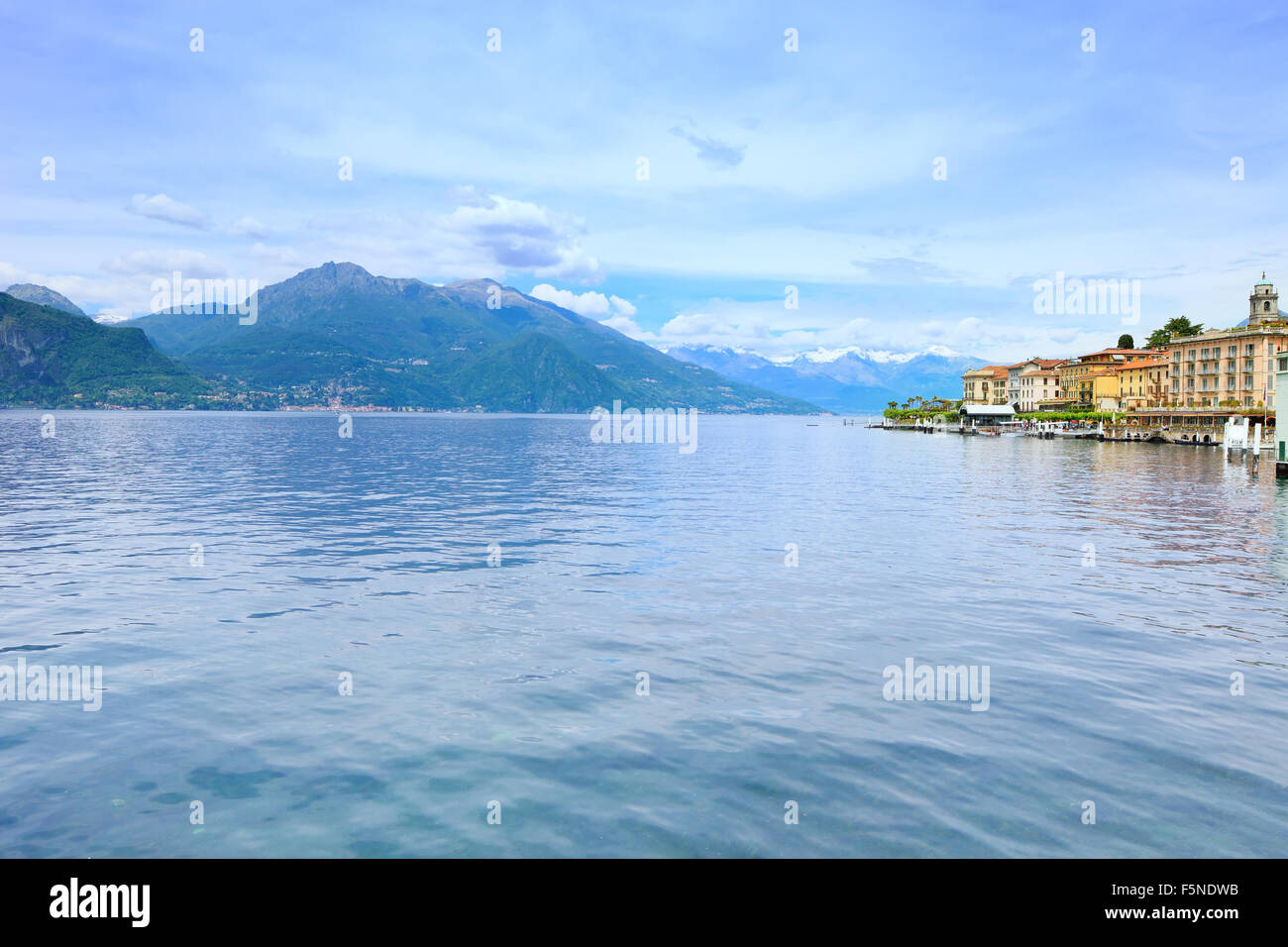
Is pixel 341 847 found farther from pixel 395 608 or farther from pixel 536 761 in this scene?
pixel 395 608

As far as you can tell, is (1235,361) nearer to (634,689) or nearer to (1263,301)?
(1263,301)

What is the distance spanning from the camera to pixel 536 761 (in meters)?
14.8

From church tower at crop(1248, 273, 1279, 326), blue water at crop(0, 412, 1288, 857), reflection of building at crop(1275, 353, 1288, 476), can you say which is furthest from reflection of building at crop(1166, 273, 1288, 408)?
blue water at crop(0, 412, 1288, 857)

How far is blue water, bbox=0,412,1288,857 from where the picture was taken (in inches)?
493

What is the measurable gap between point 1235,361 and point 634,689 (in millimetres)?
201019

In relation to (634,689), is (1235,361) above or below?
above

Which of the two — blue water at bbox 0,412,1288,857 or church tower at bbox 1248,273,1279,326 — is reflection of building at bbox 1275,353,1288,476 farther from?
church tower at bbox 1248,273,1279,326

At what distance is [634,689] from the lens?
1888 cm

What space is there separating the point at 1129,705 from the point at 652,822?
12.0 meters

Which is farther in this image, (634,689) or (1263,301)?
(1263,301)

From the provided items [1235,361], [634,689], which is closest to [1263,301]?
[1235,361]

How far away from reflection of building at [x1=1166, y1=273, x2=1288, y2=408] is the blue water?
502ft

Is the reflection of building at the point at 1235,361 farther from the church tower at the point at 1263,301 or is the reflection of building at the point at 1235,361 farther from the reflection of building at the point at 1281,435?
the reflection of building at the point at 1281,435

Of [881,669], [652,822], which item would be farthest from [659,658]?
[652,822]
